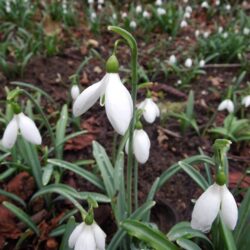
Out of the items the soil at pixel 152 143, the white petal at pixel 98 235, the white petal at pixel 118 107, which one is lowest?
the soil at pixel 152 143

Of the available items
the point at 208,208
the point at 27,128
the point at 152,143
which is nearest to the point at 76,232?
the point at 208,208

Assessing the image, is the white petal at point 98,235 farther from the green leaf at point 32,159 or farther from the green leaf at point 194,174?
the green leaf at point 32,159

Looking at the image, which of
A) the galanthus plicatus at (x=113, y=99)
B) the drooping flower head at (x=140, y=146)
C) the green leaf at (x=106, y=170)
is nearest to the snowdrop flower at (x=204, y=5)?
the green leaf at (x=106, y=170)

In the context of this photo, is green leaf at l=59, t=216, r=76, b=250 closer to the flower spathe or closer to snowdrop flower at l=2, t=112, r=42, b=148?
snowdrop flower at l=2, t=112, r=42, b=148

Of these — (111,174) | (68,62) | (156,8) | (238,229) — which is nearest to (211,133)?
(111,174)

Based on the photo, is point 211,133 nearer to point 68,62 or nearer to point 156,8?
point 68,62

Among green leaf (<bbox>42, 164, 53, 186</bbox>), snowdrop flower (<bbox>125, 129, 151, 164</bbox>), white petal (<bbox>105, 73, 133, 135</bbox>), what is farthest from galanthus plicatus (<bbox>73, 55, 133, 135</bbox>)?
green leaf (<bbox>42, 164, 53, 186</bbox>)

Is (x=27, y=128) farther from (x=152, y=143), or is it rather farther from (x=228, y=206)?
(x=152, y=143)
